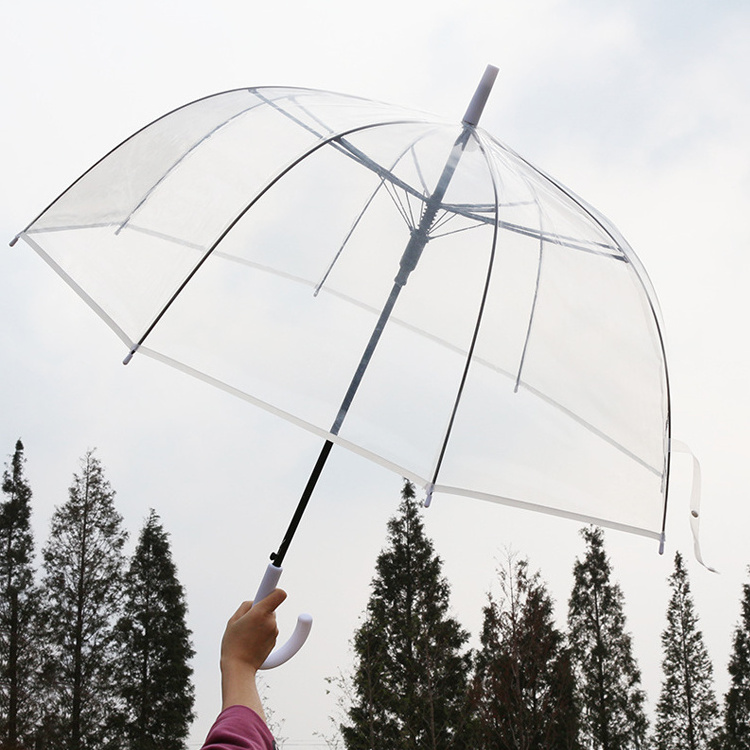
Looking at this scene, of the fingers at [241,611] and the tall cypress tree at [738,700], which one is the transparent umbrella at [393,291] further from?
the tall cypress tree at [738,700]

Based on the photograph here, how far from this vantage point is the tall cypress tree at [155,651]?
23.3 m

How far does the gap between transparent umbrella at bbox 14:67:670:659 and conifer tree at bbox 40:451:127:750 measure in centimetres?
2170

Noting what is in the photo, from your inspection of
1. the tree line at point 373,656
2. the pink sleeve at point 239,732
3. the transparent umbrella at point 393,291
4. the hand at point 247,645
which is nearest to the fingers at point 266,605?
the hand at point 247,645

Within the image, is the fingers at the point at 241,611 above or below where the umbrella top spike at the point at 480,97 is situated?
below

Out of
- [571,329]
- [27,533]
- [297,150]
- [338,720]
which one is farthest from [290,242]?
[27,533]

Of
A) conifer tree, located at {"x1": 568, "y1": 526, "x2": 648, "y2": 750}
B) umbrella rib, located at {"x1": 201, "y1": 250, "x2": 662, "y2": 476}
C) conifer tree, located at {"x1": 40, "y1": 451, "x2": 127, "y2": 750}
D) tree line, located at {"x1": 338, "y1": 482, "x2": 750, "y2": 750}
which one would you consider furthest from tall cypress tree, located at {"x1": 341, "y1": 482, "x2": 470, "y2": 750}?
umbrella rib, located at {"x1": 201, "y1": 250, "x2": 662, "y2": 476}

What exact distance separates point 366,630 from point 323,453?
67.4ft

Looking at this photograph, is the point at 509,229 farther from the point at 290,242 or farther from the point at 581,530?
the point at 581,530

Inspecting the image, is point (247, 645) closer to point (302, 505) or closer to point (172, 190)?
point (302, 505)

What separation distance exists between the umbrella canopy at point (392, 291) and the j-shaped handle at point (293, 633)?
0.44 m

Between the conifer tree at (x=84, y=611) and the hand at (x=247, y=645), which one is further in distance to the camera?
the conifer tree at (x=84, y=611)

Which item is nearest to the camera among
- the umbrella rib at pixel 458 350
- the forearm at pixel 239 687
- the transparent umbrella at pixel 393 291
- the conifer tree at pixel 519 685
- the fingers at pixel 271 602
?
the forearm at pixel 239 687

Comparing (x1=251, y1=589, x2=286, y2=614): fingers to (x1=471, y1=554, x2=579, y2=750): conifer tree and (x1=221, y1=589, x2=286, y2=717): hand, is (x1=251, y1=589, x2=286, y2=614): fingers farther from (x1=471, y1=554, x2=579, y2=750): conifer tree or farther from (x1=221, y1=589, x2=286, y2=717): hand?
(x1=471, y1=554, x2=579, y2=750): conifer tree

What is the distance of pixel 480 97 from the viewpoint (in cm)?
255
